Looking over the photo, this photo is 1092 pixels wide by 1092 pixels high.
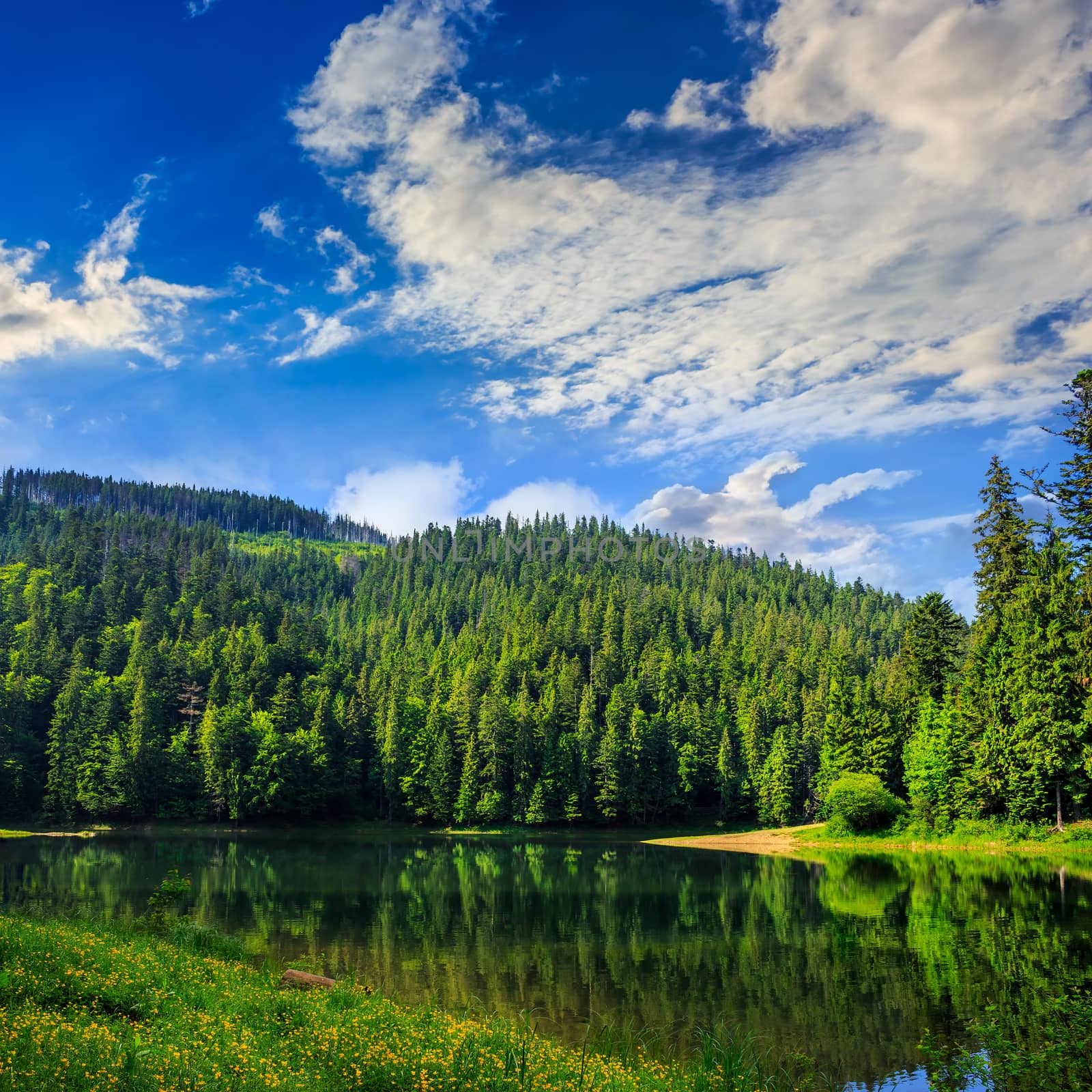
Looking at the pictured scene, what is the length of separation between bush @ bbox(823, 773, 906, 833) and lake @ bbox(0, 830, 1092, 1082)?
11613 mm

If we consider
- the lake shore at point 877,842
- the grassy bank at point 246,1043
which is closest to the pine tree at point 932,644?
the lake shore at point 877,842

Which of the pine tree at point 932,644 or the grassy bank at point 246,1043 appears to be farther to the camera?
the pine tree at point 932,644

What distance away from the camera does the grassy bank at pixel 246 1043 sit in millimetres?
12680

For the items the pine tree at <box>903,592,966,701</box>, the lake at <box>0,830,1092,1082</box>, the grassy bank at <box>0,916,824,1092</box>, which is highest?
the pine tree at <box>903,592,966,701</box>

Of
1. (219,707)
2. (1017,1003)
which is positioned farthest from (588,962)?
(219,707)

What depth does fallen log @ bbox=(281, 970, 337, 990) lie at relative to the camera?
22.4 meters

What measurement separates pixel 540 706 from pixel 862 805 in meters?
53.0

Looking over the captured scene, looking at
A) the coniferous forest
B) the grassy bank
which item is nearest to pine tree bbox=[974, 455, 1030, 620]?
the coniferous forest

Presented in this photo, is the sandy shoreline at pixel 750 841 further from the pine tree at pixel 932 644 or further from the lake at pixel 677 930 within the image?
the pine tree at pixel 932 644

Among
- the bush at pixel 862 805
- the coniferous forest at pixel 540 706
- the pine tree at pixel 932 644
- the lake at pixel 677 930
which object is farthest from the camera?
the pine tree at pixel 932 644

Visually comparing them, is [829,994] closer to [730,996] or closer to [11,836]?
[730,996]

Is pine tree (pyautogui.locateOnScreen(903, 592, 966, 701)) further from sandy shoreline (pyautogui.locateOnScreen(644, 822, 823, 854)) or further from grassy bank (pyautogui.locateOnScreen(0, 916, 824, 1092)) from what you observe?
grassy bank (pyautogui.locateOnScreen(0, 916, 824, 1092))

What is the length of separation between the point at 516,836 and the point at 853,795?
4411cm

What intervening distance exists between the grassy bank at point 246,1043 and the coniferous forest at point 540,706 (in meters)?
57.7
